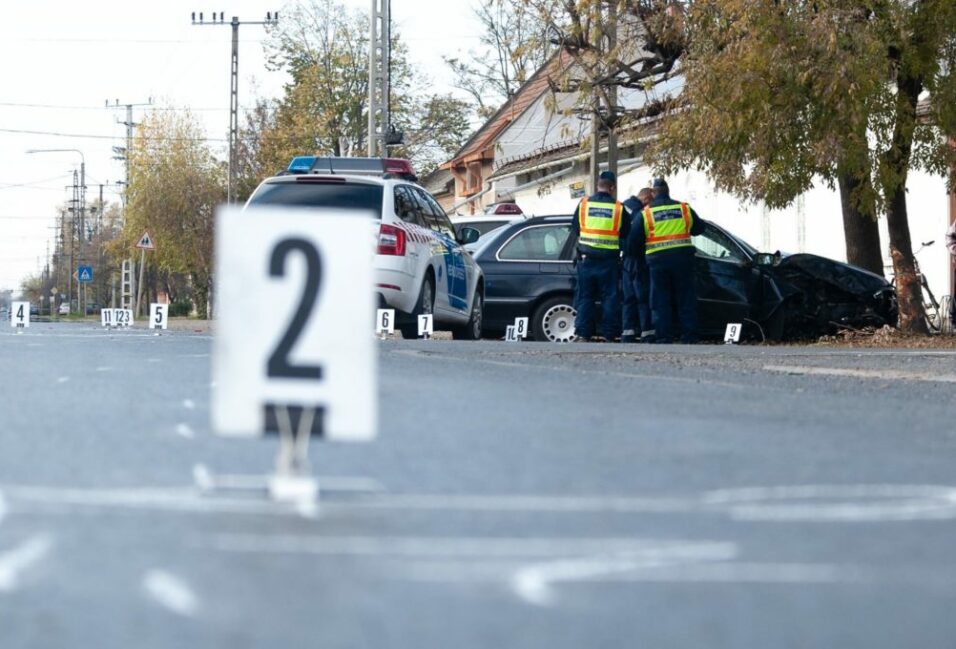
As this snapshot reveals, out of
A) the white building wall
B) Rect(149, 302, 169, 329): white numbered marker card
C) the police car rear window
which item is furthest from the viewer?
the white building wall

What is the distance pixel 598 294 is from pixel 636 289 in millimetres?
676

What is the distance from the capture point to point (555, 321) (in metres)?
22.9

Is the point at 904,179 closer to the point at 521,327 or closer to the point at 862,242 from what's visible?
the point at 862,242

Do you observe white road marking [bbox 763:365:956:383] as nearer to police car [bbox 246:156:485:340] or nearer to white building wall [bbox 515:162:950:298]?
police car [bbox 246:156:485:340]

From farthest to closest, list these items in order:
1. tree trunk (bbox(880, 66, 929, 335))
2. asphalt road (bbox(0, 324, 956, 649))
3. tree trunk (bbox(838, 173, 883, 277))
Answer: tree trunk (bbox(838, 173, 883, 277)), tree trunk (bbox(880, 66, 929, 335)), asphalt road (bbox(0, 324, 956, 649))

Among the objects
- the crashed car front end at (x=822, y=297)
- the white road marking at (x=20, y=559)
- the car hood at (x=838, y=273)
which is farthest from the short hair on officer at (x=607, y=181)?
the white road marking at (x=20, y=559)

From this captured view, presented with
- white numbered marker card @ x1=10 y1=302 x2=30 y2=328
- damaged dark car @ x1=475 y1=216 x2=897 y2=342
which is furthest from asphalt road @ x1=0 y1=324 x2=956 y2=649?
white numbered marker card @ x1=10 y1=302 x2=30 y2=328

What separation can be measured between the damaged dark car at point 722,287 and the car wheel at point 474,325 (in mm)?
713

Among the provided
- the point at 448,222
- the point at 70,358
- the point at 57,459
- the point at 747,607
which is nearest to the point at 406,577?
the point at 747,607

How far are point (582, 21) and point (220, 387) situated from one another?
82.3 feet

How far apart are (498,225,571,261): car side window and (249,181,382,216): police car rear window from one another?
165 inches

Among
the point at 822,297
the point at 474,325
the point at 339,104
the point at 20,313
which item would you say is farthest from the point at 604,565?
the point at 339,104

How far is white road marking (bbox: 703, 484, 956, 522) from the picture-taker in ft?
19.3

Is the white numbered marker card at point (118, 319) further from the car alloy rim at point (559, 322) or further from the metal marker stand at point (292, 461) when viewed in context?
the metal marker stand at point (292, 461)
